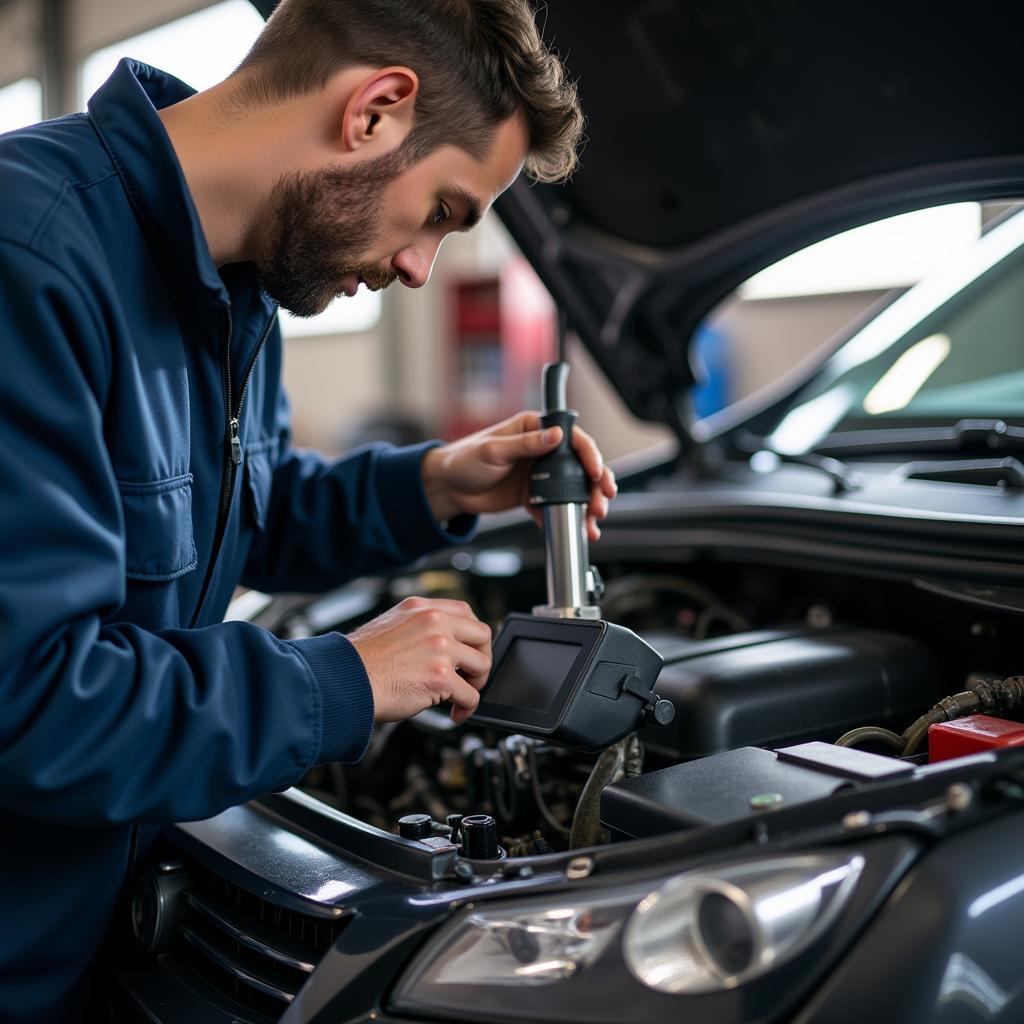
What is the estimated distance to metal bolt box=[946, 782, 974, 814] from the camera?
2.39ft

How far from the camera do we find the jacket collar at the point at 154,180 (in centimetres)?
103

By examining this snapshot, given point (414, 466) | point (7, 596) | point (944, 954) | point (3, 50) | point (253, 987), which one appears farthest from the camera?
point (3, 50)

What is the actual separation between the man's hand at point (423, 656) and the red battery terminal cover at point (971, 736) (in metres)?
0.42

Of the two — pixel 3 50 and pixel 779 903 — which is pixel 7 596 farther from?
pixel 3 50

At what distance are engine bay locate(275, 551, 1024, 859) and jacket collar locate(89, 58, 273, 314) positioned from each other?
22.2 inches

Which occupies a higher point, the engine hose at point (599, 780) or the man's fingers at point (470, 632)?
the man's fingers at point (470, 632)

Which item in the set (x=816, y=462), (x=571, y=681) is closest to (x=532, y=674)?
(x=571, y=681)

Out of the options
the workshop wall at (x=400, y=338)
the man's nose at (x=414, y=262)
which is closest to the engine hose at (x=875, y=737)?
the man's nose at (x=414, y=262)

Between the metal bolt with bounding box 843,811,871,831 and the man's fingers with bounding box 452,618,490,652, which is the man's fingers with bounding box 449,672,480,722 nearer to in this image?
the man's fingers with bounding box 452,618,490,652

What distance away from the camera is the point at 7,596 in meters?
0.81

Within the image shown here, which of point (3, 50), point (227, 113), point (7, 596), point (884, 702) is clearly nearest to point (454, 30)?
point (227, 113)

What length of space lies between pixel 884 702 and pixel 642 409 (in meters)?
0.87

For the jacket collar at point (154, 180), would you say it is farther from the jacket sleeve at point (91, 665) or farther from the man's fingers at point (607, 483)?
the man's fingers at point (607, 483)

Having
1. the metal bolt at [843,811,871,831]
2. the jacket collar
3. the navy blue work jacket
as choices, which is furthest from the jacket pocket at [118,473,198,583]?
the metal bolt at [843,811,871,831]
